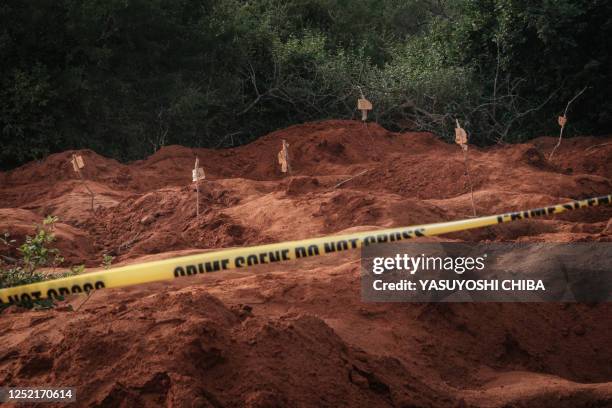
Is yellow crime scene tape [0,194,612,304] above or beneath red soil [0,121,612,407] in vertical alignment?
above

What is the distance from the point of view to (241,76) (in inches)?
887

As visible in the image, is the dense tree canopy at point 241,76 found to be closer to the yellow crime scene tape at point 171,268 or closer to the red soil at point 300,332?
the red soil at point 300,332

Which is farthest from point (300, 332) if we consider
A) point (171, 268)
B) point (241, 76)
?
point (241, 76)

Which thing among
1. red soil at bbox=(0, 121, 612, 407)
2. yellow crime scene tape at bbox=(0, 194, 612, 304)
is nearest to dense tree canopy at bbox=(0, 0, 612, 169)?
red soil at bbox=(0, 121, 612, 407)

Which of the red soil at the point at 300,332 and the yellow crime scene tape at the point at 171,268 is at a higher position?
the yellow crime scene tape at the point at 171,268

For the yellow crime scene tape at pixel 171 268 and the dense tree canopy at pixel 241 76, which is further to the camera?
the dense tree canopy at pixel 241 76

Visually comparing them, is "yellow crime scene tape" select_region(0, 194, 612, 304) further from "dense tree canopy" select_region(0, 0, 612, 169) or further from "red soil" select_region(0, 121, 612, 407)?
"dense tree canopy" select_region(0, 0, 612, 169)

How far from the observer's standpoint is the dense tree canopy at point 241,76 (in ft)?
61.4

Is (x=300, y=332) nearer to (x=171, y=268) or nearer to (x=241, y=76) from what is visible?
(x=171, y=268)

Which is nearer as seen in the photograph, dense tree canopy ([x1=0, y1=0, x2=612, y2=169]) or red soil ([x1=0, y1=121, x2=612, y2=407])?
red soil ([x1=0, y1=121, x2=612, y2=407])

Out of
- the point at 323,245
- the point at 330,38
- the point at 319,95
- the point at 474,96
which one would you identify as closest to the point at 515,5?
the point at 474,96

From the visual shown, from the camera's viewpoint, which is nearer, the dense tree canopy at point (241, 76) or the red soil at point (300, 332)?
the red soil at point (300, 332)

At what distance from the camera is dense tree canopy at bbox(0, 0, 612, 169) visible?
1870 cm

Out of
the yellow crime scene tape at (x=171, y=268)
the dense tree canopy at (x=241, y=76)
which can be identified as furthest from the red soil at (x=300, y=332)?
the dense tree canopy at (x=241, y=76)
